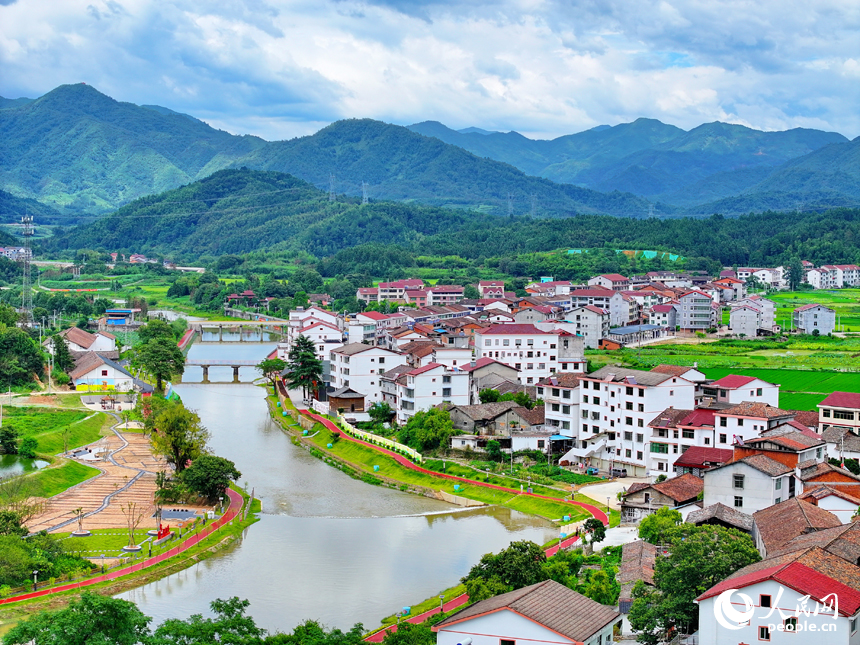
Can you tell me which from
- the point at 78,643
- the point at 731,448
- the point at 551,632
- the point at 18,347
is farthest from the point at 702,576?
the point at 18,347

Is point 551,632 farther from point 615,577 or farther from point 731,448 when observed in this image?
point 731,448

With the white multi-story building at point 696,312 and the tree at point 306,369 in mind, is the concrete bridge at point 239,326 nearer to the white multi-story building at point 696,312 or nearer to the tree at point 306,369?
the white multi-story building at point 696,312

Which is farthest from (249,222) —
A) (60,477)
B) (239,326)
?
(60,477)

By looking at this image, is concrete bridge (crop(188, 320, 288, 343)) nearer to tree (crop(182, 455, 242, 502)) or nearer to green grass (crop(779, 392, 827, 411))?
green grass (crop(779, 392, 827, 411))

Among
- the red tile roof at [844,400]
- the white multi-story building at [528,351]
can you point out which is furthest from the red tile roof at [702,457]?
the white multi-story building at [528,351]

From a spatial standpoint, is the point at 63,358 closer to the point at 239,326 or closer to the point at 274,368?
the point at 274,368

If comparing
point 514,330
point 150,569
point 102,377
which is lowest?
point 150,569
